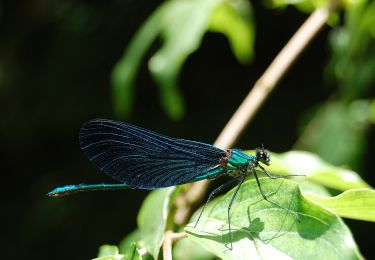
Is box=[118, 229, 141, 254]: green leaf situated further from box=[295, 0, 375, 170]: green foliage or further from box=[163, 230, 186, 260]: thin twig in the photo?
box=[295, 0, 375, 170]: green foliage

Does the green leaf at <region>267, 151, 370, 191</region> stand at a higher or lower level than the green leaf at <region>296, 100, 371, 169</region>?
higher

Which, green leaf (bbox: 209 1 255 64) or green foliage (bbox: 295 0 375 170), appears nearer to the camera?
green leaf (bbox: 209 1 255 64)

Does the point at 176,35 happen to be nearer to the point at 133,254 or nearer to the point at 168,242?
the point at 168,242

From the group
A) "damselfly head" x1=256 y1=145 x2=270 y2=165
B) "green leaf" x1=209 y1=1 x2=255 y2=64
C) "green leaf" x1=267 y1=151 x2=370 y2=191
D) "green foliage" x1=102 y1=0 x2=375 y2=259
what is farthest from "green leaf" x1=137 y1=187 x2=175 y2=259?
"green leaf" x1=209 y1=1 x2=255 y2=64

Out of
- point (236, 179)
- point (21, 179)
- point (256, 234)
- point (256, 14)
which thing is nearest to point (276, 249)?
point (256, 234)

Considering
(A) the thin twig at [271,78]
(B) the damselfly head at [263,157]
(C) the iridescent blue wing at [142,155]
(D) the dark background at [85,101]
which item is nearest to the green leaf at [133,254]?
(C) the iridescent blue wing at [142,155]

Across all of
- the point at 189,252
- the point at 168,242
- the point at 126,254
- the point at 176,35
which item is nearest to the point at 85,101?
the point at 176,35

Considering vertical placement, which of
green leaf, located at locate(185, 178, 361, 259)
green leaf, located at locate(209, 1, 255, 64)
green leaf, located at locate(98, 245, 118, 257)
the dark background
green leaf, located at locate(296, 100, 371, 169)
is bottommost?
the dark background
